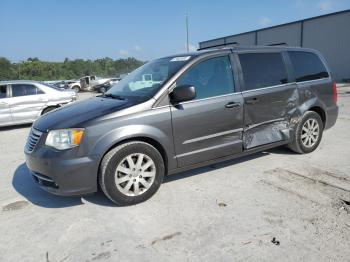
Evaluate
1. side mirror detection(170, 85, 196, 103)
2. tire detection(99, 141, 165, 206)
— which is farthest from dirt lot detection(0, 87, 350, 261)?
side mirror detection(170, 85, 196, 103)

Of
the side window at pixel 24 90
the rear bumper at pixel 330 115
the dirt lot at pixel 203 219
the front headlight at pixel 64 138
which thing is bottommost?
the dirt lot at pixel 203 219

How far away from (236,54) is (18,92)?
741 cm

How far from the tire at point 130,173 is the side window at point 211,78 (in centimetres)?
99

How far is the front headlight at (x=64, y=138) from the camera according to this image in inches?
142

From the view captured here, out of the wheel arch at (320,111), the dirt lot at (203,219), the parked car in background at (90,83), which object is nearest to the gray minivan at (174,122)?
the wheel arch at (320,111)

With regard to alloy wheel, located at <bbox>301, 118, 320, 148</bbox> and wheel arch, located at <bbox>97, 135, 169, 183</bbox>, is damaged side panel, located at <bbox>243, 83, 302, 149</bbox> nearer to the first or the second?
alloy wheel, located at <bbox>301, 118, 320, 148</bbox>

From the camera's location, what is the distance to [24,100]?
9.70 m

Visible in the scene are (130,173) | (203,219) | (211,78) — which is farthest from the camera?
(211,78)

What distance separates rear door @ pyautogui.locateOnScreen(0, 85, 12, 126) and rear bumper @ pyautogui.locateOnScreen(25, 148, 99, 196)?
21.8 feet

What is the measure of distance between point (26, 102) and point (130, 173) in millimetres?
7145

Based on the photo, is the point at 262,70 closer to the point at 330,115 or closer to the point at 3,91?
the point at 330,115

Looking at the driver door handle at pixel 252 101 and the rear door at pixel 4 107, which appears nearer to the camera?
the driver door handle at pixel 252 101

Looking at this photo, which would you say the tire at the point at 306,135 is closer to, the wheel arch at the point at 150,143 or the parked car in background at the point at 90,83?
the wheel arch at the point at 150,143

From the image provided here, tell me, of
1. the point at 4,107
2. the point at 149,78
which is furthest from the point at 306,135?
the point at 4,107
